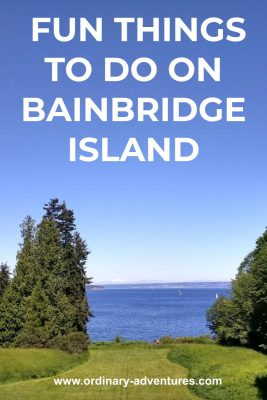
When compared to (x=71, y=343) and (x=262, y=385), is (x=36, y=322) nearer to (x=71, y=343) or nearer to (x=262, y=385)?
(x=71, y=343)

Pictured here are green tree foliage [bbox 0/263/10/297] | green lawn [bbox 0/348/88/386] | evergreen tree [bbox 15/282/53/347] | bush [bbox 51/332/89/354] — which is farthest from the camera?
green tree foliage [bbox 0/263/10/297]

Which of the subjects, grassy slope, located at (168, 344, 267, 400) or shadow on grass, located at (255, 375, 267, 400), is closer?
shadow on grass, located at (255, 375, 267, 400)

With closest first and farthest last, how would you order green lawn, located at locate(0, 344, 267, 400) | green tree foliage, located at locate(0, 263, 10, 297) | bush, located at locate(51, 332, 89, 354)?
green lawn, located at locate(0, 344, 267, 400), bush, located at locate(51, 332, 89, 354), green tree foliage, located at locate(0, 263, 10, 297)

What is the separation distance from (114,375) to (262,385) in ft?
44.0

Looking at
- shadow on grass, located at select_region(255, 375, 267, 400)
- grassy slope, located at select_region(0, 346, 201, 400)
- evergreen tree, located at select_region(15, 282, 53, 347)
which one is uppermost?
evergreen tree, located at select_region(15, 282, 53, 347)

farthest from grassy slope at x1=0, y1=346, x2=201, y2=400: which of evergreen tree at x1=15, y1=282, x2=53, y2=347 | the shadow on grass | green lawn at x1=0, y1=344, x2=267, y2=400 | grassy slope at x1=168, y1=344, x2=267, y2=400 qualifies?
evergreen tree at x1=15, y1=282, x2=53, y2=347

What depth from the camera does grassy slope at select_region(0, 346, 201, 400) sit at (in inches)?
1361

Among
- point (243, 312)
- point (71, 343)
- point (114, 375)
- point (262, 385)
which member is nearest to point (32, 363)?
Answer: point (114, 375)

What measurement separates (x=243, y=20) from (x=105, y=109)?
8.21 metres

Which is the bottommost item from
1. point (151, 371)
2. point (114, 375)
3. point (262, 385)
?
point (151, 371)

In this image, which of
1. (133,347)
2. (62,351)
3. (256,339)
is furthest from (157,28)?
(133,347)

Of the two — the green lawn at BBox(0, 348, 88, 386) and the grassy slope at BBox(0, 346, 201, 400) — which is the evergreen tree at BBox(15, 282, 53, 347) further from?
the grassy slope at BBox(0, 346, 201, 400)

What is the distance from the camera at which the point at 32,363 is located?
4756 centimetres

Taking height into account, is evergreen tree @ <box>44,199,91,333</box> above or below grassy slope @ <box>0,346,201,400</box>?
above
